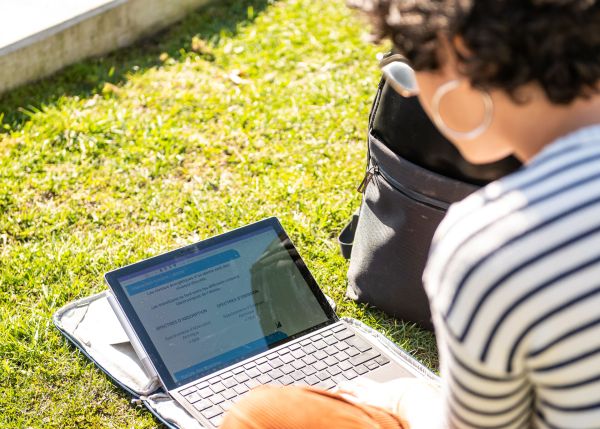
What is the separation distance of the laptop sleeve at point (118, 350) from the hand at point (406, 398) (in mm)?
472

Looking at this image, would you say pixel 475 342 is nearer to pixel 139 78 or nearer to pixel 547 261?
pixel 547 261

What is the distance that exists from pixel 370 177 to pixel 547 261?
4.87 ft

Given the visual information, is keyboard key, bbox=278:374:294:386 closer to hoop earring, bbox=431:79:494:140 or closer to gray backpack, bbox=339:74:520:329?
gray backpack, bbox=339:74:520:329

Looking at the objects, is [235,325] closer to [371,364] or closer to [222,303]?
[222,303]

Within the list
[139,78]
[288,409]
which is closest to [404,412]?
[288,409]

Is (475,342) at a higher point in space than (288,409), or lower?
higher

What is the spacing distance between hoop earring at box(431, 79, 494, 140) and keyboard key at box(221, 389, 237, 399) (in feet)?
3.70

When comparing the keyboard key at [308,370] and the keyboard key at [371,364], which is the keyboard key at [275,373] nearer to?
the keyboard key at [308,370]

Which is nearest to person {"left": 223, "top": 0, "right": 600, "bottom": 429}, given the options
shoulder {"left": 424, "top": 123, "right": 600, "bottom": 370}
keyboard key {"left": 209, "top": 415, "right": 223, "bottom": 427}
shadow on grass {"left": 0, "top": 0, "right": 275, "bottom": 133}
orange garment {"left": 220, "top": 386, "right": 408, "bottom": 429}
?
shoulder {"left": 424, "top": 123, "right": 600, "bottom": 370}

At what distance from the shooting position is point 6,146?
3.35m

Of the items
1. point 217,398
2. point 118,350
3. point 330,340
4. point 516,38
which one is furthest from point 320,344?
point 516,38

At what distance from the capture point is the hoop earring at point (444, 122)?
1.27 meters

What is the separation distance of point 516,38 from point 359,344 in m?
1.39

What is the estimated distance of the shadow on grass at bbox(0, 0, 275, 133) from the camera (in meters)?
3.60
